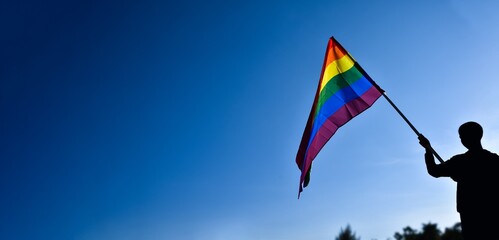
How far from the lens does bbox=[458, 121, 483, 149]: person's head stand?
4.42 m

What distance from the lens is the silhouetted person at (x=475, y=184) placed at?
13.1 ft

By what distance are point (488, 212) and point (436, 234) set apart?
6583 centimetres

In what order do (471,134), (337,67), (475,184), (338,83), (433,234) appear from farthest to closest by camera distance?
(433,234), (337,67), (338,83), (471,134), (475,184)

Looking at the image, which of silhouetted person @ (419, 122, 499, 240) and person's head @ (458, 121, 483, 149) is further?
person's head @ (458, 121, 483, 149)

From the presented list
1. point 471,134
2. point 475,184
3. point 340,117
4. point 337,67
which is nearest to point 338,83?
point 337,67

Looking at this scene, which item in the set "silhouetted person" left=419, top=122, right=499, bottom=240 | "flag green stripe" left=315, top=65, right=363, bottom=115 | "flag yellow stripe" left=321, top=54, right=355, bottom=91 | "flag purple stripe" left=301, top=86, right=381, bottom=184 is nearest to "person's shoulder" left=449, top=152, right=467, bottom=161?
"silhouetted person" left=419, top=122, right=499, bottom=240

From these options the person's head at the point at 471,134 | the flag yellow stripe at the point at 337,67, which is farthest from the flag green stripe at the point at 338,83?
the person's head at the point at 471,134

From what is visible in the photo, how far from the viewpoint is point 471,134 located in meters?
4.44

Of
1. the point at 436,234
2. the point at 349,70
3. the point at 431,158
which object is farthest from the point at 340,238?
the point at 431,158

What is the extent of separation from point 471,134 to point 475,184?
586 mm

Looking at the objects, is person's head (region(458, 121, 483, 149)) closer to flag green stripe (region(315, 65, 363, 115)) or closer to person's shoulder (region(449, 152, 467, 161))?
person's shoulder (region(449, 152, 467, 161))

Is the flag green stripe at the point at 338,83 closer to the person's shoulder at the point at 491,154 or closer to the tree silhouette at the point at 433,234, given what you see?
the person's shoulder at the point at 491,154

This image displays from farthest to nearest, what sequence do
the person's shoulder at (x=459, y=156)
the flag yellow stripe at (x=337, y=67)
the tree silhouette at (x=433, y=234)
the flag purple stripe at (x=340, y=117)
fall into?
the tree silhouette at (x=433, y=234) < the flag yellow stripe at (x=337, y=67) < the flag purple stripe at (x=340, y=117) < the person's shoulder at (x=459, y=156)

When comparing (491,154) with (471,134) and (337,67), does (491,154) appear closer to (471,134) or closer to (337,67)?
(471,134)
